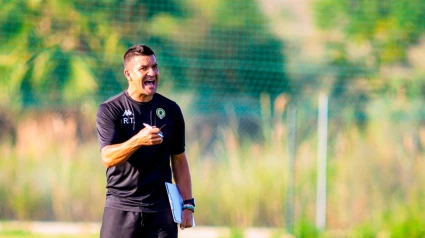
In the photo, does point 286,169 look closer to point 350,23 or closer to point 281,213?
point 281,213

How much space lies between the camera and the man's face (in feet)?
17.7

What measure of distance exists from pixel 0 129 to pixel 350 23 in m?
7.84

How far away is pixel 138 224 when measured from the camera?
552 cm

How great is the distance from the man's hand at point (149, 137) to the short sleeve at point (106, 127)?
1.07 ft

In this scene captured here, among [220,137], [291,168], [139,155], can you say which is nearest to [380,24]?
[220,137]

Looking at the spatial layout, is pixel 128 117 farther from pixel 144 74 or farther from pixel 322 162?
pixel 322 162

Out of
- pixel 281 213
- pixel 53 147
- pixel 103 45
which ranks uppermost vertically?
pixel 103 45

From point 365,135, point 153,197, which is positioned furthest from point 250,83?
point 153,197

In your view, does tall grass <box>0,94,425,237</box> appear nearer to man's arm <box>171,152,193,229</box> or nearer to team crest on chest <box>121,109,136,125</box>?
man's arm <box>171,152,193,229</box>

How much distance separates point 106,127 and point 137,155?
25 cm

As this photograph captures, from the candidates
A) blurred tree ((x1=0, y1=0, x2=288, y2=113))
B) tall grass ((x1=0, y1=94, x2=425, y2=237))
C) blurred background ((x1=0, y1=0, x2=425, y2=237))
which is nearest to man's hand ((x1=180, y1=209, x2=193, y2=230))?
blurred background ((x1=0, y1=0, x2=425, y2=237))

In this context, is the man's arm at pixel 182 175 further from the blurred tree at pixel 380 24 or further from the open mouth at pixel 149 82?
the blurred tree at pixel 380 24

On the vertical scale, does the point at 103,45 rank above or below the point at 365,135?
above

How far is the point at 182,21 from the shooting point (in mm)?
17859
